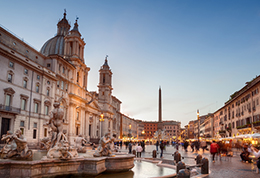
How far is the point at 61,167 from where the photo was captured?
25.8ft

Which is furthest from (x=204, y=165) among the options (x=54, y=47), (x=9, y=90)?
(x=54, y=47)

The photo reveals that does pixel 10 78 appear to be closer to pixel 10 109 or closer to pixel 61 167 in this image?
pixel 10 109

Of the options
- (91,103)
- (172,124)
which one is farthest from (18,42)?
(172,124)

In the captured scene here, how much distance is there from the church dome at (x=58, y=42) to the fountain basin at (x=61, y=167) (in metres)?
50.3

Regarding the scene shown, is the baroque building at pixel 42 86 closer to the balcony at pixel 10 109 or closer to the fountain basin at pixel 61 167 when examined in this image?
the balcony at pixel 10 109

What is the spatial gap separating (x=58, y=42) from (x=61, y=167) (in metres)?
56.2

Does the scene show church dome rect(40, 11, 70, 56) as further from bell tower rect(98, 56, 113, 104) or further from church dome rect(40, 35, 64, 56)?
bell tower rect(98, 56, 113, 104)

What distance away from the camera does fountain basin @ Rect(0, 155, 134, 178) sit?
22.9 ft

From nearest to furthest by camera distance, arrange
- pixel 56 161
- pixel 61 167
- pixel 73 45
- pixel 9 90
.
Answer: pixel 56 161 < pixel 61 167 < pixel 9 90 < pixel 73 45

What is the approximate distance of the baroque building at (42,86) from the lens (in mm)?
30031

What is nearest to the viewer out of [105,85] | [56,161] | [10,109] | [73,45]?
[56,161]

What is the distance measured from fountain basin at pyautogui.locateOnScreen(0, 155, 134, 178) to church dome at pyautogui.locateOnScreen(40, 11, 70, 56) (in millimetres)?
50321

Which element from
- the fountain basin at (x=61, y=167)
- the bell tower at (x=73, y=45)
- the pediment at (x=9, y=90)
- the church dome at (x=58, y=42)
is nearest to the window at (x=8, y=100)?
the pediment at (x=9, y=90)

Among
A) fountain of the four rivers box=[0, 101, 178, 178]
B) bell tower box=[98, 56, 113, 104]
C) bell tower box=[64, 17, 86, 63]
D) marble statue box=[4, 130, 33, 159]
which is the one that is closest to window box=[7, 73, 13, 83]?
fountain of the four rivers box=[0, 101, 178, 178]
